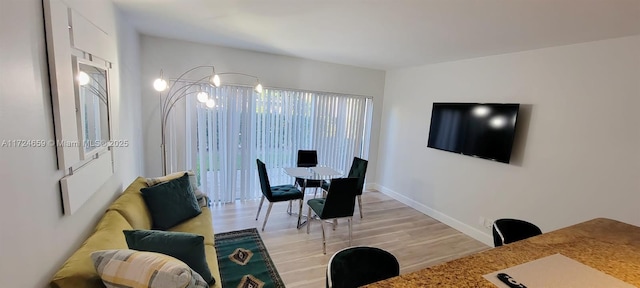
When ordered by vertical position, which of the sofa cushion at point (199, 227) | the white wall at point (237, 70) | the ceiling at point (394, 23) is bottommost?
the sofa cushion at point (199, 227)

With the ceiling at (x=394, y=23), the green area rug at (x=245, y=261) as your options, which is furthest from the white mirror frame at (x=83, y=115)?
the green area rug at (x=245, y=261)

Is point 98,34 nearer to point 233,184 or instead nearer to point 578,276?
point 233,184

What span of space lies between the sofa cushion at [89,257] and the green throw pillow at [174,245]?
0.39 feet

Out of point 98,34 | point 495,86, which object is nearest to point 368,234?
point 495,86

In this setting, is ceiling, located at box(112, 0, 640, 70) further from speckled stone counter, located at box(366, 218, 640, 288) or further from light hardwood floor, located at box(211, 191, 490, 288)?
light hardwood floor, located at box(211, 191, 490, 288)

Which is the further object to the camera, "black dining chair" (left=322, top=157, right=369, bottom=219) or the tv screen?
"black dining chair" (left=322, top=157, right=369, bottom=219)

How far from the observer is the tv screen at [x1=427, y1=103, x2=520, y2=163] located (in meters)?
3.04

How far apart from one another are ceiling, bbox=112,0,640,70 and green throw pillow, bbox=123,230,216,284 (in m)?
1.83

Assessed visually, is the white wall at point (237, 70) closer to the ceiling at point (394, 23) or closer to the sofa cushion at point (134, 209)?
the ceiling at point (394, 23)

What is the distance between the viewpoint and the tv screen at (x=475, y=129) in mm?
3039

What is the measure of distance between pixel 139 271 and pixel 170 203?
1.24m

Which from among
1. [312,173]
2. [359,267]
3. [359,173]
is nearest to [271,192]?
[312,173]

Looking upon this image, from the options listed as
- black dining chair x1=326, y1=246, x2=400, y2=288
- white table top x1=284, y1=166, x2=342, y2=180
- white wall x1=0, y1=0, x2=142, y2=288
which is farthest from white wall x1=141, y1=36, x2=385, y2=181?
black dining chair x1=326, y1=246, x2=400, y2=288

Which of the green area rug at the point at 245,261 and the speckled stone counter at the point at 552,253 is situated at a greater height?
the speckled stone counter at the point at 552,253
